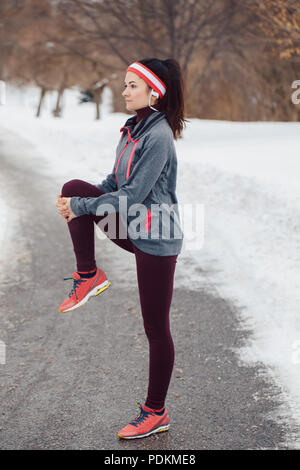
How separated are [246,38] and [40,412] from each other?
646 inches

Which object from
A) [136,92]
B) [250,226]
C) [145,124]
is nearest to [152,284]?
[145,124]

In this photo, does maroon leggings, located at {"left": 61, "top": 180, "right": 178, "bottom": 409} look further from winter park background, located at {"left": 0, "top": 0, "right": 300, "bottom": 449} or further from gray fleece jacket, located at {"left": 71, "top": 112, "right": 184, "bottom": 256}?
winter park background, located at {"left": 0, "top": 0, "right": 300, "bottom": 449}

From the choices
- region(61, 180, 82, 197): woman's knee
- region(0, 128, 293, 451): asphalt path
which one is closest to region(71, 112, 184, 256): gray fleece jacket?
region(61, 180, 82, 197): woman's knee

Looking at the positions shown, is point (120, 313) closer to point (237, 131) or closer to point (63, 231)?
point (63, 231)

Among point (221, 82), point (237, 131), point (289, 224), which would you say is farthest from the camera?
point (221, 82)

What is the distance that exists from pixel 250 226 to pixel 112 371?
4.33 metres

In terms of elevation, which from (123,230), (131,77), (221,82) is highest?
(221,82)

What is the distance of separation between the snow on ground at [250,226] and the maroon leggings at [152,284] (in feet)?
3.16

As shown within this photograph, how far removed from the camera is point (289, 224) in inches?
301

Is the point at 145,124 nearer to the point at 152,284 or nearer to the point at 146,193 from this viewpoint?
the point at 146,193

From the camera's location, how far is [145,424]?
3.23 meters

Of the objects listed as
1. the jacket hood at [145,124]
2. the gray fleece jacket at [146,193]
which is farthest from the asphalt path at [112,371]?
the jacket hood at [145,124]

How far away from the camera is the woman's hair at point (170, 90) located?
2.94m

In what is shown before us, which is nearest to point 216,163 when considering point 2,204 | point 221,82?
point 2,204
